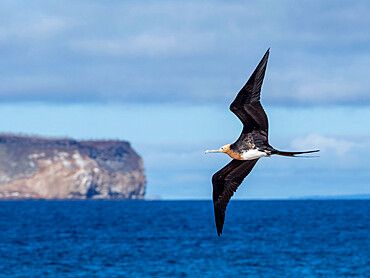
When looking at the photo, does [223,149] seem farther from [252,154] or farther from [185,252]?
[185,252]

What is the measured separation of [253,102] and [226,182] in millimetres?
3505

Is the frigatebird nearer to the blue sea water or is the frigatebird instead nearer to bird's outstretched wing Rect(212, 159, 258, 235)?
bird's outstretched wing Rect(212, 159, 258, 235)

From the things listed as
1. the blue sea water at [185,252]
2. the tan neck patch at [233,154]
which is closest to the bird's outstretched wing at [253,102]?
the tan neck patch at [233,154]

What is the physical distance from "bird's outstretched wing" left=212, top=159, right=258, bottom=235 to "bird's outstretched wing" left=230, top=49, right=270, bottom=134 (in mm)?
2548

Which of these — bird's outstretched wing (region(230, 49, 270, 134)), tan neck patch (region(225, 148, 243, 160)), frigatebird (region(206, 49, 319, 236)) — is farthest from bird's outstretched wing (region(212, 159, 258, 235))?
bird's outstretched wing (region(230, 49, 270, 134))

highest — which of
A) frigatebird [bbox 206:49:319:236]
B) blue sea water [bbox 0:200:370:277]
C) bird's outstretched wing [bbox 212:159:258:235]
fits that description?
frigatebird [bbox 206:49:319:236]

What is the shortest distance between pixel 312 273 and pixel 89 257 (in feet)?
70.2

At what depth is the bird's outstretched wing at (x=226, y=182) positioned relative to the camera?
56.4 feet

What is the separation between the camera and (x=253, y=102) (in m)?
14.5

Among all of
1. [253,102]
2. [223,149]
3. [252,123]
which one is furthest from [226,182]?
[253,102]

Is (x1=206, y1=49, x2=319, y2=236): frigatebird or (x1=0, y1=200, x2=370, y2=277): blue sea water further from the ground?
(x1=206, y1=49, x2=319, y2=236): frigatebird

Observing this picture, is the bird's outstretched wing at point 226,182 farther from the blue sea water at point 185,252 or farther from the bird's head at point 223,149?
the blue sea water at point 185,252

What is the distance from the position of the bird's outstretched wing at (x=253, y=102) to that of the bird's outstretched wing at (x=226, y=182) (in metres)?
2.55

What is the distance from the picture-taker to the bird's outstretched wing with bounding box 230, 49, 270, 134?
569 inches
